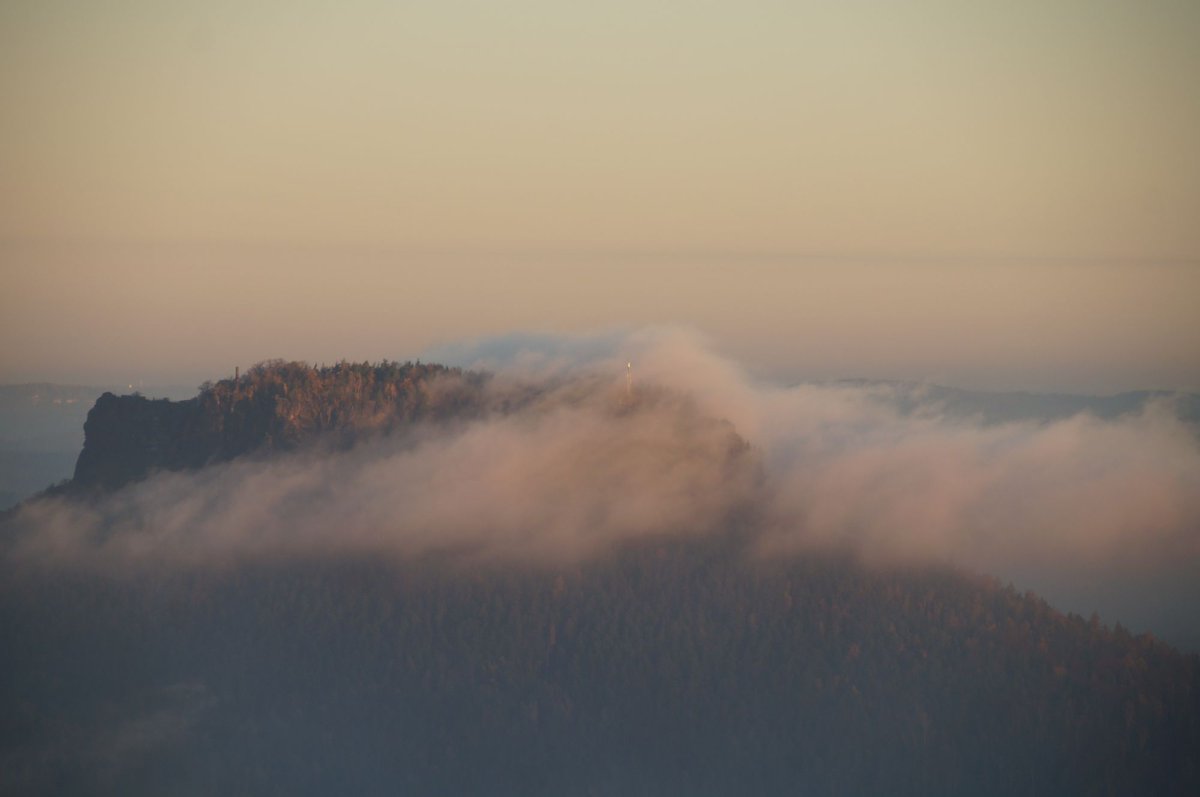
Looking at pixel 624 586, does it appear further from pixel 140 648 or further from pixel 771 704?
pixel 140 648

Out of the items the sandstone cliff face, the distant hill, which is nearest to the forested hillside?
the distant hill

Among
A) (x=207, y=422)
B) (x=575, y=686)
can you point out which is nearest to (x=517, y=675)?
(x=575, y=686)

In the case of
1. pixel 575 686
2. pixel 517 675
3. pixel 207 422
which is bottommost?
pixel 575 686

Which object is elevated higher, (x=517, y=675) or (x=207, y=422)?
(x=207, y=422)

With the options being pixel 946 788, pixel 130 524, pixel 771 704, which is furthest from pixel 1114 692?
pixel 130 524

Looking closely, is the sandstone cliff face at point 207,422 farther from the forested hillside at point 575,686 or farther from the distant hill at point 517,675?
the forested hillside at point 575,686

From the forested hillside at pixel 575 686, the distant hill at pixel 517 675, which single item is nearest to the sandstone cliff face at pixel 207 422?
the distant hill at pixel 517 675

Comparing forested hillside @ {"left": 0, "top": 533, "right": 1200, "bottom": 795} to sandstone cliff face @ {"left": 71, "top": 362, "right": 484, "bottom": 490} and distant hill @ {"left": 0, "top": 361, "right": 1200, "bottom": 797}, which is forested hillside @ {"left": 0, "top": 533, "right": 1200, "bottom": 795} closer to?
distant hill @ {"left": 0, "top": 361, "right": 1200, "bottom": 797}

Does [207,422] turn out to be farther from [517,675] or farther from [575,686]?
[575,686]
